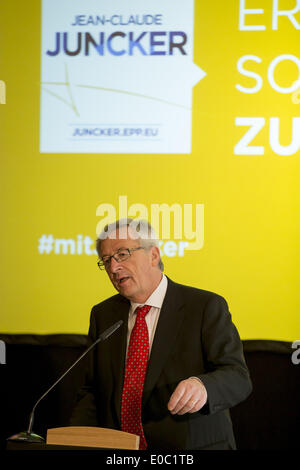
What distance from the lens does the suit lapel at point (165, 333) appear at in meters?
2.27

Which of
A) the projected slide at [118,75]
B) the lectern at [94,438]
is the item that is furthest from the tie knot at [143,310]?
the projected slide at [118,75]

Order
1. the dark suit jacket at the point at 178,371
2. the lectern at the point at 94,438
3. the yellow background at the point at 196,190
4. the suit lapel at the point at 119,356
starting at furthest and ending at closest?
the yellow background at the point at 196,190
the suit lapel at the point at 119,356
the dark suit jacket at the point at 178,371
the lectern at the point at 94,438

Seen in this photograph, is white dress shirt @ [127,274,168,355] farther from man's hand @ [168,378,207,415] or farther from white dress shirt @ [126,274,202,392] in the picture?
man's hand @ [168,378,207,415]

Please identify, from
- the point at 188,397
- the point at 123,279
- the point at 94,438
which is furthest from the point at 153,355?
the point at 94,438

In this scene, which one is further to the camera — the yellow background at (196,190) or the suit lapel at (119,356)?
the yellow background at (196,190)

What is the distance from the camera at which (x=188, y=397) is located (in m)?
1.85

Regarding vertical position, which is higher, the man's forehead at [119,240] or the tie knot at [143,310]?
the man's forehead at [119,240]

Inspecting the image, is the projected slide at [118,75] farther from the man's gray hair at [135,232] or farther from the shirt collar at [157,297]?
the shirt collar at [157,297]

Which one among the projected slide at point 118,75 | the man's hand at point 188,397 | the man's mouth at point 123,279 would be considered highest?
the projected slide at point 118,75

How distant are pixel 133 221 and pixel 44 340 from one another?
125 centimetres

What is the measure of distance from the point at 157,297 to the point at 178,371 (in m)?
0.33

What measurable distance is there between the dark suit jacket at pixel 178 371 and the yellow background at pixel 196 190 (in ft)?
2.74

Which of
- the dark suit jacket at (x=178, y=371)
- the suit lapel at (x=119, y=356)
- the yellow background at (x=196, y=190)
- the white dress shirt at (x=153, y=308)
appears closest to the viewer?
the dark suit jacket at (x=178, y=371)

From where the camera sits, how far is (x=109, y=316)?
251 centimetres
